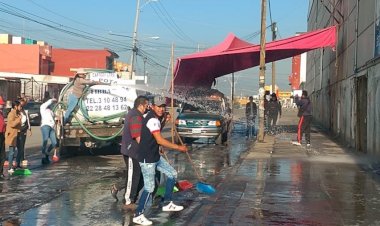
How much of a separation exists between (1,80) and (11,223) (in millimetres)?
37947

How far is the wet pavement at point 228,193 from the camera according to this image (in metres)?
7.57

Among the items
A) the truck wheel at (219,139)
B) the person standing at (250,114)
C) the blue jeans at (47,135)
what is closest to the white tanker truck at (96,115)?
the blue jeans at (47,135)

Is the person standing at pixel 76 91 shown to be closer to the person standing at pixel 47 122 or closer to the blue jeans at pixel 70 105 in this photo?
the blue jeans at pixel 70 105

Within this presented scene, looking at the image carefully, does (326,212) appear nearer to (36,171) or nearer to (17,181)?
(17,181)

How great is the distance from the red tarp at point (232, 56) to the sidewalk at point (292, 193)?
6.69 metres

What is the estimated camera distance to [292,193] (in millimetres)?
9570

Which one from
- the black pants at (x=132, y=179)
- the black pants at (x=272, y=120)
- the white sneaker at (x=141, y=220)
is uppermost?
the black pants at (x=272, y=120)

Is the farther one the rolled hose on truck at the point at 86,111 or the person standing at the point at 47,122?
the rolled hose on truck at the point at 86,111

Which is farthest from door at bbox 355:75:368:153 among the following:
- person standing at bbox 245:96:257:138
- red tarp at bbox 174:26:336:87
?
person standing at bbox 245:96:257:138

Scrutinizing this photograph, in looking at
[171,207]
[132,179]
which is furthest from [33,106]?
[171,207]

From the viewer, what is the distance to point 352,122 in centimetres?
1820

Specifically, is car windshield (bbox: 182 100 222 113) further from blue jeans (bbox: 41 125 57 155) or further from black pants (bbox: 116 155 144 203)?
black pants (bbox: 116 155 144 203)

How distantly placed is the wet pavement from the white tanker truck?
0.57 m

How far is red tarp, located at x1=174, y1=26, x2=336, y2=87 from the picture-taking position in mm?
21422
